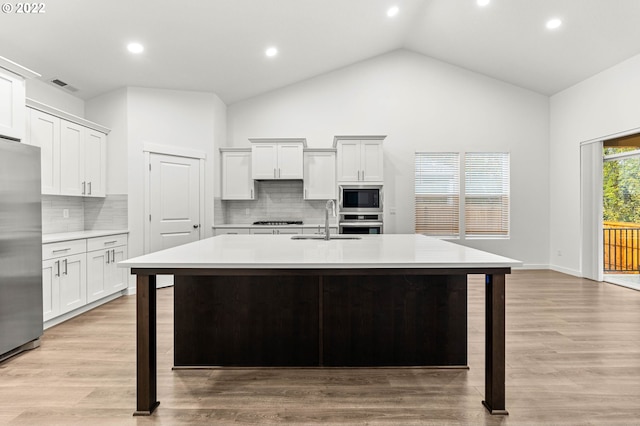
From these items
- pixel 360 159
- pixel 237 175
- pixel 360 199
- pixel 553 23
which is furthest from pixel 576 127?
pixel 237 175

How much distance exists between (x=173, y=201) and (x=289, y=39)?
287cm

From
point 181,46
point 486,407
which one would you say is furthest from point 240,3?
point 486,407

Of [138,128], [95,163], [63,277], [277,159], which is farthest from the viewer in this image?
[277,159]

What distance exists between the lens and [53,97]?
4969 mm

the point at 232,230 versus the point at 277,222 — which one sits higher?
the point at 277,222

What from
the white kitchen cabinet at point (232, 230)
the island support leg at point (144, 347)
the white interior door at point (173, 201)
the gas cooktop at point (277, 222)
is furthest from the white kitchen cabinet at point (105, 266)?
the island support leg at point (144, 347)

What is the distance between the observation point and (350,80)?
7148 mm

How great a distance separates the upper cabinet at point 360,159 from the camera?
20.8 feet

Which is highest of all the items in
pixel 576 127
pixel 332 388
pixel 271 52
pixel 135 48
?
pixel 271 52

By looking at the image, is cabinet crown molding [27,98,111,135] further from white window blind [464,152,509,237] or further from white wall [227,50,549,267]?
white window blind [464,152,509,237]

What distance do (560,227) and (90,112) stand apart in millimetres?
7848

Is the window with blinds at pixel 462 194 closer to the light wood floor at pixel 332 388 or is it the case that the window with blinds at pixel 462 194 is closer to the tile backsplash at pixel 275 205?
the tile backsplash at pixel 275 205

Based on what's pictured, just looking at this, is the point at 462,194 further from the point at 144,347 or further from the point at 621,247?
the point at 144,347

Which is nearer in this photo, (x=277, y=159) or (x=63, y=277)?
(x=63, y=277)
